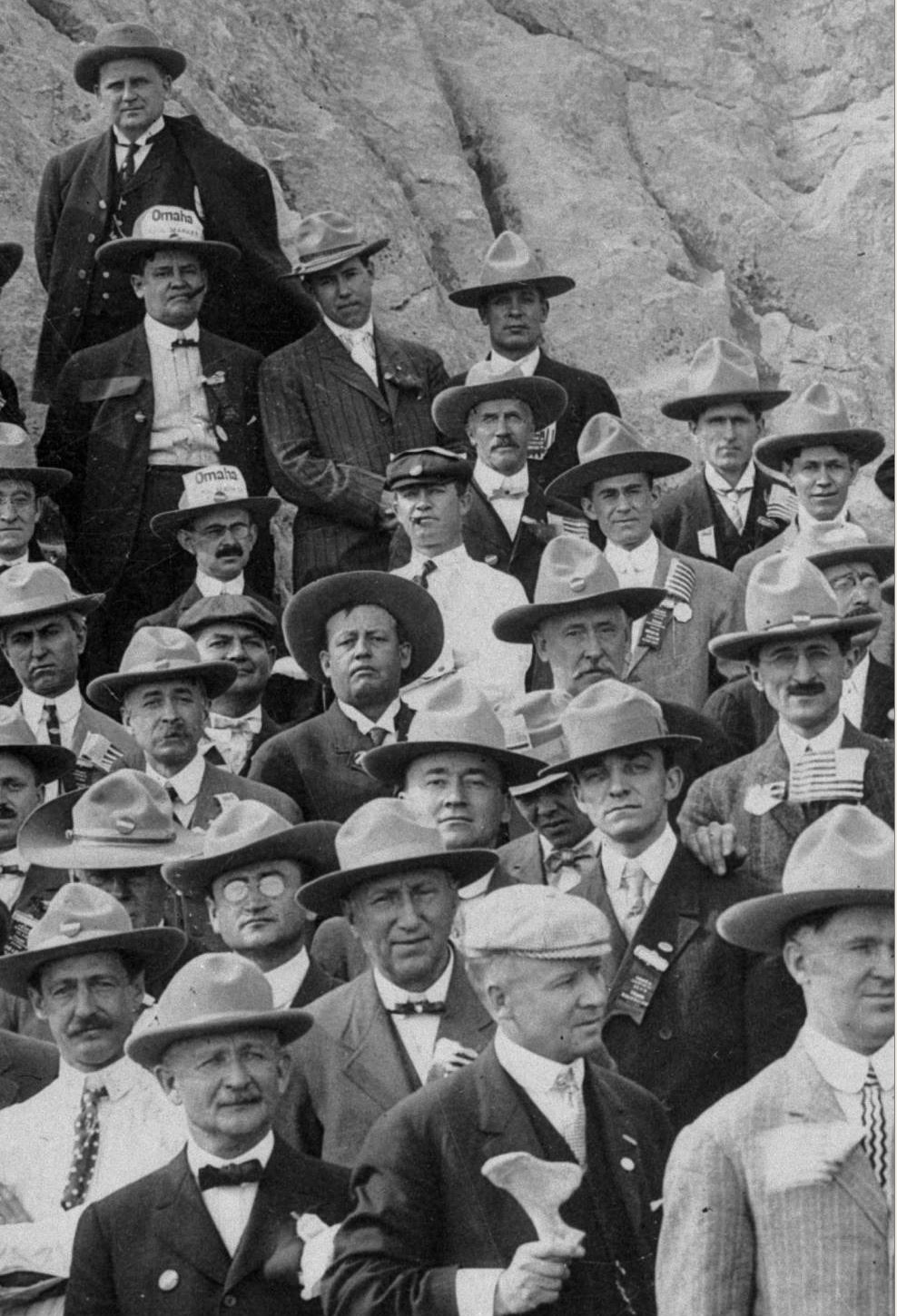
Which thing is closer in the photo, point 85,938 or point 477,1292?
point 477,1292

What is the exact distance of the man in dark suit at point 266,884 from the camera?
7.36 m

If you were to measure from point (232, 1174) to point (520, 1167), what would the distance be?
86 cm

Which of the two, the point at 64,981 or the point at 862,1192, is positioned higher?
the point at 64,981

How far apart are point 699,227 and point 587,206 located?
0.56 m

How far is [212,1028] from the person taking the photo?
6.29 m

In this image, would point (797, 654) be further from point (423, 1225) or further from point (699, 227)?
point (699, 227)

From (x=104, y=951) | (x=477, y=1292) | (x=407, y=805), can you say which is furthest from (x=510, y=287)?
(x=477, y=1292)

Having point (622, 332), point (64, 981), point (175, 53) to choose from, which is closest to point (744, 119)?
point (622, 332)

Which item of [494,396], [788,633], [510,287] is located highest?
[510,287]

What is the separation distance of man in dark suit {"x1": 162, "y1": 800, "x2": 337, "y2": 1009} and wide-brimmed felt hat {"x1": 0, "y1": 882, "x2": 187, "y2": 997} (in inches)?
8.9

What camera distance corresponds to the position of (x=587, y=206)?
44.4 ft

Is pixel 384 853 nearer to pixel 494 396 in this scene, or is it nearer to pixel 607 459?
pixel 607 459

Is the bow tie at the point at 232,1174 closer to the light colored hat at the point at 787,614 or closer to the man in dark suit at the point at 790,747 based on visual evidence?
the man in dark suit at the point at 790,747

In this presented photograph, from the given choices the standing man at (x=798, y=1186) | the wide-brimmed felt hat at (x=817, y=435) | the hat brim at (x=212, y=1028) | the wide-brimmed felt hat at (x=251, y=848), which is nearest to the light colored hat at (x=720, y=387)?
the wide-brimmed felt hat at (x=817, y=435)
